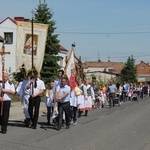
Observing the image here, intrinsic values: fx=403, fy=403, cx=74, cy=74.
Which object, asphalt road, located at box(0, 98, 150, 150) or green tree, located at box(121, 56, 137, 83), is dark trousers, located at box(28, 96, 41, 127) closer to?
asphalt road, located at box(0, 98, 150, 150)

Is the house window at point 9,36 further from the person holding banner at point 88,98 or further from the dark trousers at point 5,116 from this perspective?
the dark trousers at point 5,116

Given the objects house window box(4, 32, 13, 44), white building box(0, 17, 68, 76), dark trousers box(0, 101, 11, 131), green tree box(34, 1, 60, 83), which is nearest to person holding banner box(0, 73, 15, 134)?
dark trousers box(0, 101, 11, 131)

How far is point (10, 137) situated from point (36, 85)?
2.45 m

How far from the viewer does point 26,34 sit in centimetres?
1417

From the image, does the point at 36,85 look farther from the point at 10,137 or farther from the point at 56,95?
the point at 10,137

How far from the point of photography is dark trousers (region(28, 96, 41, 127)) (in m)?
12.6

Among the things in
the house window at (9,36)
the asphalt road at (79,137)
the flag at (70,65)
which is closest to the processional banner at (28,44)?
the flag at (70,65)

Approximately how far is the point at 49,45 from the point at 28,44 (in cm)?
2386

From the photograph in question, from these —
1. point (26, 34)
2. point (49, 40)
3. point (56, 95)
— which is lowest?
point (56, 95)

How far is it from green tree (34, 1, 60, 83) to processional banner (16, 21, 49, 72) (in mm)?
22337

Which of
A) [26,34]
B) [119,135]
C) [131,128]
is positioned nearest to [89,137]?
[119,135]

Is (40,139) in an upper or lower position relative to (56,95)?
A: lower

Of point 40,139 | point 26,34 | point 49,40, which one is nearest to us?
point 40,139

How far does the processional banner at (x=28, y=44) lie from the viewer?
556 inches
